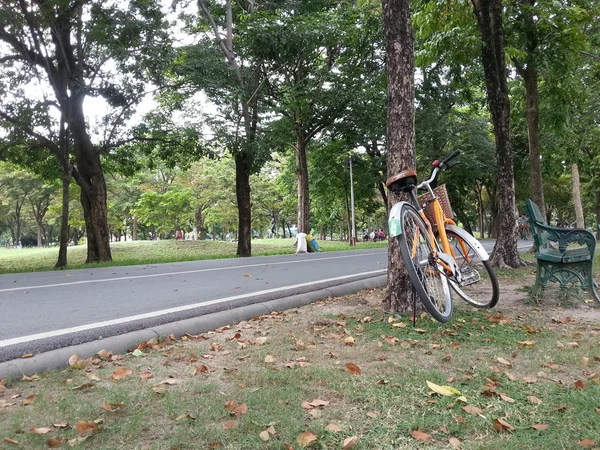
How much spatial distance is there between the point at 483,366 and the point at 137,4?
15970 millimetres

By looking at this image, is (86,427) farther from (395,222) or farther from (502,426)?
(395,222)

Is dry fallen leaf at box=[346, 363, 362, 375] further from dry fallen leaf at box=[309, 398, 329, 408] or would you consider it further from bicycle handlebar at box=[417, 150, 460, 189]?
bicycle handlebar at box=[417, 150, 460, 189]

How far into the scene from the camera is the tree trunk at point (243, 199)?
19.2 m

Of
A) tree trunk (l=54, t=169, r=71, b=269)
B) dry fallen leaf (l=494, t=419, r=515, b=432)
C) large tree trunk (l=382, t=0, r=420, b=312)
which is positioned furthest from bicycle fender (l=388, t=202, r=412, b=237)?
tree trunk (l=54, t=169, r=71, b=269)

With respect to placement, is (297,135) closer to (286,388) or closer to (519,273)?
(519,273)

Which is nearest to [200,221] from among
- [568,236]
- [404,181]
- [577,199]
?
[577,199]

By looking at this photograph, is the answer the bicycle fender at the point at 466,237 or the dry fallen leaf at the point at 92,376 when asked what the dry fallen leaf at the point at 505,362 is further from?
the dry fallen leaf at the point at 92,376

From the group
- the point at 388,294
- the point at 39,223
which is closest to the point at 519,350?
the point at 388,294

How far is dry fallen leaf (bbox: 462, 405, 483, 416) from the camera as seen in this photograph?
8.38 ft

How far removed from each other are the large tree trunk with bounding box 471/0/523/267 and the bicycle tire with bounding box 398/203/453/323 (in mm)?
5798

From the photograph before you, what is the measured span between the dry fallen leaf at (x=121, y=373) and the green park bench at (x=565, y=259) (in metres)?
4.67

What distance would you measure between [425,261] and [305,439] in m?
2.60

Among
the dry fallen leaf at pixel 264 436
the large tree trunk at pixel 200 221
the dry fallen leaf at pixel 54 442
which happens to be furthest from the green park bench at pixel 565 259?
the large tree trunk at pixel 200 221

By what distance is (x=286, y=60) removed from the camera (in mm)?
19328
